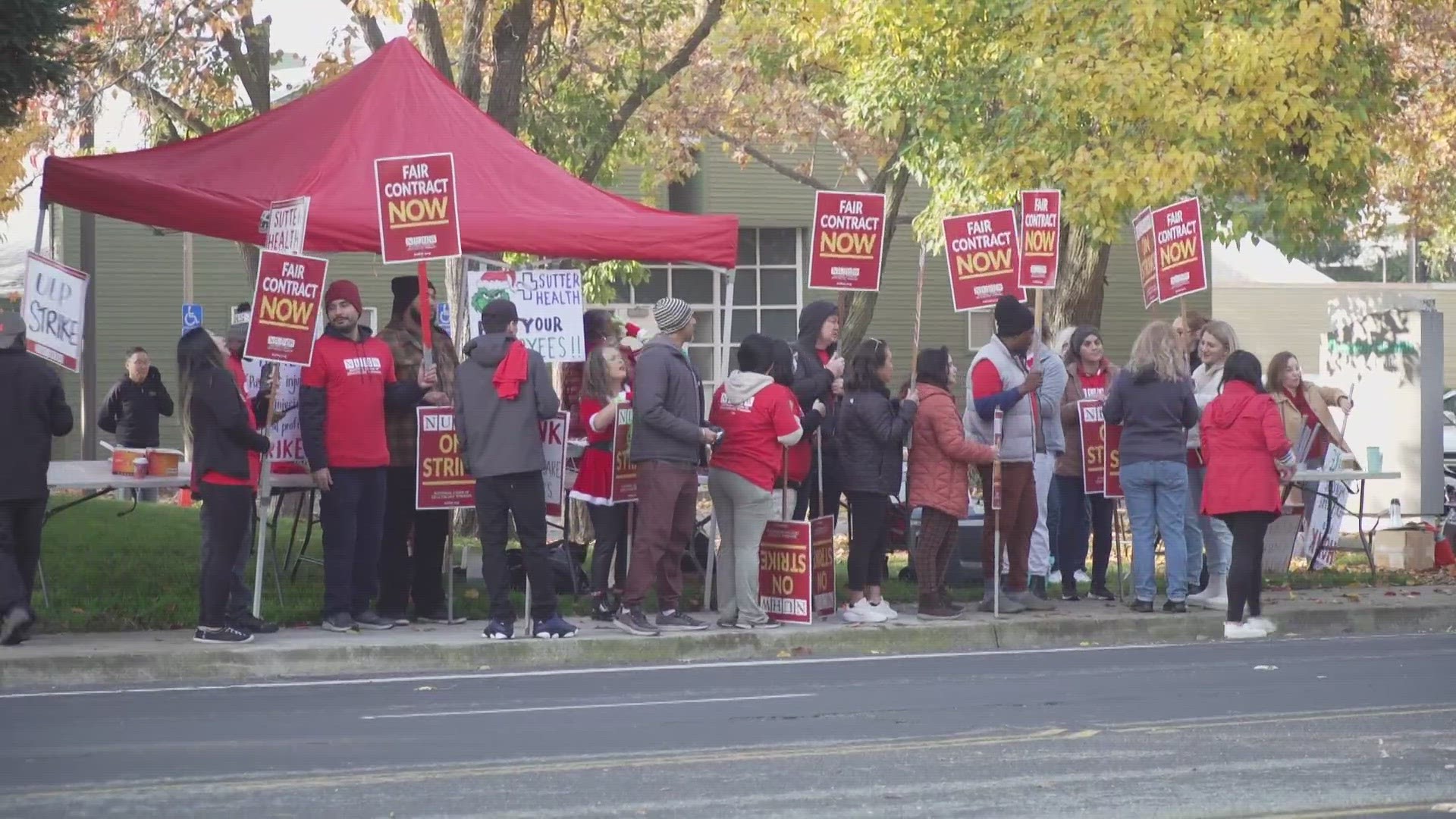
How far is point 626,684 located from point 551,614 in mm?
1530

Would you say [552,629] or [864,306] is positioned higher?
[864,306]

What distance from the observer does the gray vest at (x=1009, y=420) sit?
13.2 metres

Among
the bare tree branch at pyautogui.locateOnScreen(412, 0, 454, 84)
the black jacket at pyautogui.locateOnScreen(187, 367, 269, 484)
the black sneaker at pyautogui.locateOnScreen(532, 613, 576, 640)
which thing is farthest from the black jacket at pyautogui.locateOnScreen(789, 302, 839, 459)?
the bare tree branch at pyautogui.locateOnScreen(412, 0, 454, 84)

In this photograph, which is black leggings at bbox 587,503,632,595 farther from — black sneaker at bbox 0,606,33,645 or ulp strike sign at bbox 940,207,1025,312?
black sneaker at bbox 0,606,33,645

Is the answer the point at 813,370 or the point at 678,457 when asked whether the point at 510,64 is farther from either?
the point at 678,457

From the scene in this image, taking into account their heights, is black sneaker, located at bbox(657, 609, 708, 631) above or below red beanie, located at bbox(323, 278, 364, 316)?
below

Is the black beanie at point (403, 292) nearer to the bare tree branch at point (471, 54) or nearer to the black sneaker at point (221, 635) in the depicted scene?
the black sneaker at point (221, 635)

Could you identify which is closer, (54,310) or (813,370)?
(54,310)

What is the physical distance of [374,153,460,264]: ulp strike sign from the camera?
1230 cm

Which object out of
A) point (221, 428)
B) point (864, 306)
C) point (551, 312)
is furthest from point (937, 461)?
point (864, 306)

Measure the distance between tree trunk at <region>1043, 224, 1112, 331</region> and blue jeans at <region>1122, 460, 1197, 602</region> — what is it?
8163 millimetres

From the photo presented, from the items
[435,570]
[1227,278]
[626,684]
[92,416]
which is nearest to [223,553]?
[435,570]

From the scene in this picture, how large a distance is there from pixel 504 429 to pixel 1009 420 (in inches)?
140

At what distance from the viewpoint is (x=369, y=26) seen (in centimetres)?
2034
